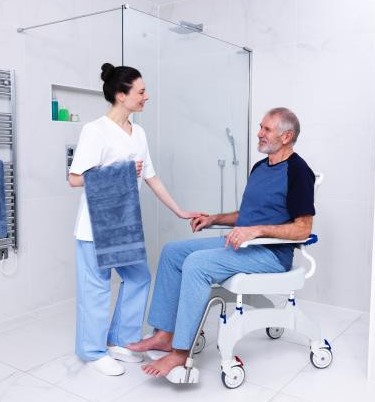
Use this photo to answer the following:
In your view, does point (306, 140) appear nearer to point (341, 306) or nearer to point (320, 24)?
point (320, 24)

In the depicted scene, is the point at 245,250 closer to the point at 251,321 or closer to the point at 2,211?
the point at 251,321

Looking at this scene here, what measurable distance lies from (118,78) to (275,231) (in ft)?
2.94

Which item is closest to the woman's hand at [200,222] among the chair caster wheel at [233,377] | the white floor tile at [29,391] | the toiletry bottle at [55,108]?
the chair caster wheel at [233,377]

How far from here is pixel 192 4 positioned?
3.34m

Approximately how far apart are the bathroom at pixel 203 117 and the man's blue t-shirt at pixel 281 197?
588mm

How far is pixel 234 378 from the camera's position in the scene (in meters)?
1.96

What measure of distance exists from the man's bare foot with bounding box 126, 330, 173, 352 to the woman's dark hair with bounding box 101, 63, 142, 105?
1024 mm

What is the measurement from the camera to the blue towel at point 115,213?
2.02m

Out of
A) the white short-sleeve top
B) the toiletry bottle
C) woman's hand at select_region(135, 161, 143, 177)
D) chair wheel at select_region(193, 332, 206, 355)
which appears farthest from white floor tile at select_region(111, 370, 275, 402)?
the toiletry bottle

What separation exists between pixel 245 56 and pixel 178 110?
0.72 metres

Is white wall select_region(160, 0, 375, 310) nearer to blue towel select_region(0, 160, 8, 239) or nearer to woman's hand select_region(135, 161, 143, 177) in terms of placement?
woman's hand select_region(135, 161, 143, 177)

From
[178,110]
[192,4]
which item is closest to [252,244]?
[178,110]

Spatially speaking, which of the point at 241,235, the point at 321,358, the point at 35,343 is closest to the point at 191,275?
the point at 241,235

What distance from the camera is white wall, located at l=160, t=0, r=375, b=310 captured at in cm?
277
